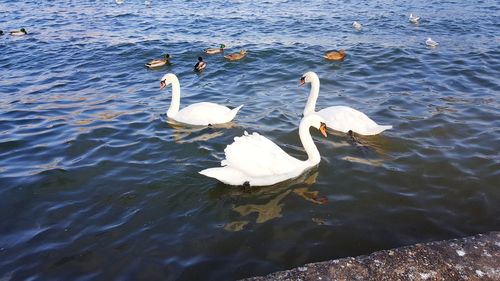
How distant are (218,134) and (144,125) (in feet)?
5.78

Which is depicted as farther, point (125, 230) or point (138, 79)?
point (138, 79)

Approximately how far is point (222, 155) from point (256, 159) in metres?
1.53

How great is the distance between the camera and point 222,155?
27.9 ft

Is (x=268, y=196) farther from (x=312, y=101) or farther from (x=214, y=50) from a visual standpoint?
(x=214, y=50)

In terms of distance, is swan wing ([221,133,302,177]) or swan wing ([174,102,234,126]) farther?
swan wing ([174,102,234,126])

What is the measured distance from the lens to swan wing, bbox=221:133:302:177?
7068 millimetres

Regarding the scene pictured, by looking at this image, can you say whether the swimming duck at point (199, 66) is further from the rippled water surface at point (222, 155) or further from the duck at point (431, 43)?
the duck at point (431, 43)

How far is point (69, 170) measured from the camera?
7.92m

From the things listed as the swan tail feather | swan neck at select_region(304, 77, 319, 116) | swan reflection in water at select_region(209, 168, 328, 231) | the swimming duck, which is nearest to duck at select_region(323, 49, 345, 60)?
swan neck at select_region(304, 77, 319, 116)

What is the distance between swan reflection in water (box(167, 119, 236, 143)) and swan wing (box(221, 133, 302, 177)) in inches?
89.2

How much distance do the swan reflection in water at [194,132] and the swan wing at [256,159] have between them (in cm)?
227

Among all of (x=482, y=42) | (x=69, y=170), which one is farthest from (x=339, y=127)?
(x=482, y=42)

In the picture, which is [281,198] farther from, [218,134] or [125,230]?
[218,134]

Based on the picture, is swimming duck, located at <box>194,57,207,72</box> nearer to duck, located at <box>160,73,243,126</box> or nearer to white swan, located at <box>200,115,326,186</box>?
duck, located at <box>160,73,243,126</box>
